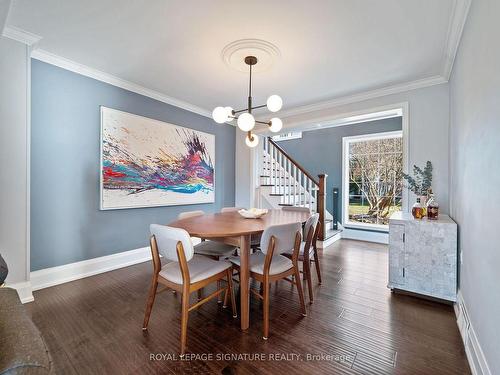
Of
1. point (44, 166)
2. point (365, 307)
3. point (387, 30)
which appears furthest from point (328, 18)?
point (44, 166)

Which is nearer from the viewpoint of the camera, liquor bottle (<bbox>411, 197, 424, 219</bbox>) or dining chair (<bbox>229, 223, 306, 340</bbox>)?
dining chair (<bbox>229, 223, 306, 340</bbox>)

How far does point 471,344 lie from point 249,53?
2.89 metres

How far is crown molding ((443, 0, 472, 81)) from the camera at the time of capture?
175 cm

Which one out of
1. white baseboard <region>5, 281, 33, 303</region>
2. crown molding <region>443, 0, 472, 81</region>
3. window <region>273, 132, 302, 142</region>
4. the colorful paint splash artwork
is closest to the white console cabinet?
crown molding <region>443, 0, 472, 81</region>

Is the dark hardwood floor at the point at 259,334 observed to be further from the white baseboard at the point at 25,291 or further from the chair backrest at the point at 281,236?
the chair backrest at the point at 281,236

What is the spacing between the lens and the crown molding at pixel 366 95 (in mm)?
2975

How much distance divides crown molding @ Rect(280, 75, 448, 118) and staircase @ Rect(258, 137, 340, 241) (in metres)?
1.05

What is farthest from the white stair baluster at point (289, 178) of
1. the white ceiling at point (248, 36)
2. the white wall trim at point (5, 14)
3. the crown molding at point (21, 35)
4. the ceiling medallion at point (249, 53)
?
the white wall trim at point (5, 14)

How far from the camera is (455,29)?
2000 millimetres

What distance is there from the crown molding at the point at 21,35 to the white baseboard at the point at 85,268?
2282mm

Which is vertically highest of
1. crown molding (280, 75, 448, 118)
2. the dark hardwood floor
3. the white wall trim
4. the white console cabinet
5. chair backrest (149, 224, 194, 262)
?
the white wall trim

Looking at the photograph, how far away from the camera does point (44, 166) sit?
2.50m

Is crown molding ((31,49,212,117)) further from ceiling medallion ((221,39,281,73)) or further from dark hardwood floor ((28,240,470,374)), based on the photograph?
dark hardwood floor ((28,240,470,374))

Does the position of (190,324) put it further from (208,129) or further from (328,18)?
(208,129)
